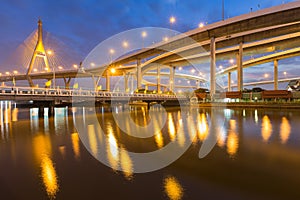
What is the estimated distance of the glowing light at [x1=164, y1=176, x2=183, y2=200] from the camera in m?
4.23

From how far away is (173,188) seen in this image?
462 centimetres

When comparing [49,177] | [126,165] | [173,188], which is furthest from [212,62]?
[49,177]

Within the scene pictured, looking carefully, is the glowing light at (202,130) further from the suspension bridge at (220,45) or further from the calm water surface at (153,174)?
the suspension bridge at (220,45)

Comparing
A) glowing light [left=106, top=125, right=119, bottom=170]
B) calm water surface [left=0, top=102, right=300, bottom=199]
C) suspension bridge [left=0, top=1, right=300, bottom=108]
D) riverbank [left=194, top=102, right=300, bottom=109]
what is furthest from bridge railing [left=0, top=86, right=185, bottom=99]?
glowing light [left=106, top=125, right=119, bottom=170]

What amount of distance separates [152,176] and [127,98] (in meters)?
26.9

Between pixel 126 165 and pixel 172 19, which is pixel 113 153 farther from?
pixel 172 19

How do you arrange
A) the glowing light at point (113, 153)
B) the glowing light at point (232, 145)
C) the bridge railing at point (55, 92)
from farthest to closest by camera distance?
the bridge railing at point (55, 92) → the glowing light at point (232, 145) → the glowing light at point (113, 153)

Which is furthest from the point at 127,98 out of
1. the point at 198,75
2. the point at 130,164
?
the point at 198,75

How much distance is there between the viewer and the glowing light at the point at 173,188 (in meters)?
4.23

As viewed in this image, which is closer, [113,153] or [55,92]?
[113,153]

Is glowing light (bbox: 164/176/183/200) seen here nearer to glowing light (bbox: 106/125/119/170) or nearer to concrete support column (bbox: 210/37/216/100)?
glowing light (bbox: 106/125/119/170)

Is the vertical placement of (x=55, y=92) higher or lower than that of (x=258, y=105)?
higher

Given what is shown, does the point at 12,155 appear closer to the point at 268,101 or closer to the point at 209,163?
the point at 209,163

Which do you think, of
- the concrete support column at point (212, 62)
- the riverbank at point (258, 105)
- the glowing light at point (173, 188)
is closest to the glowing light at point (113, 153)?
the glowing light at point (173, 188)
